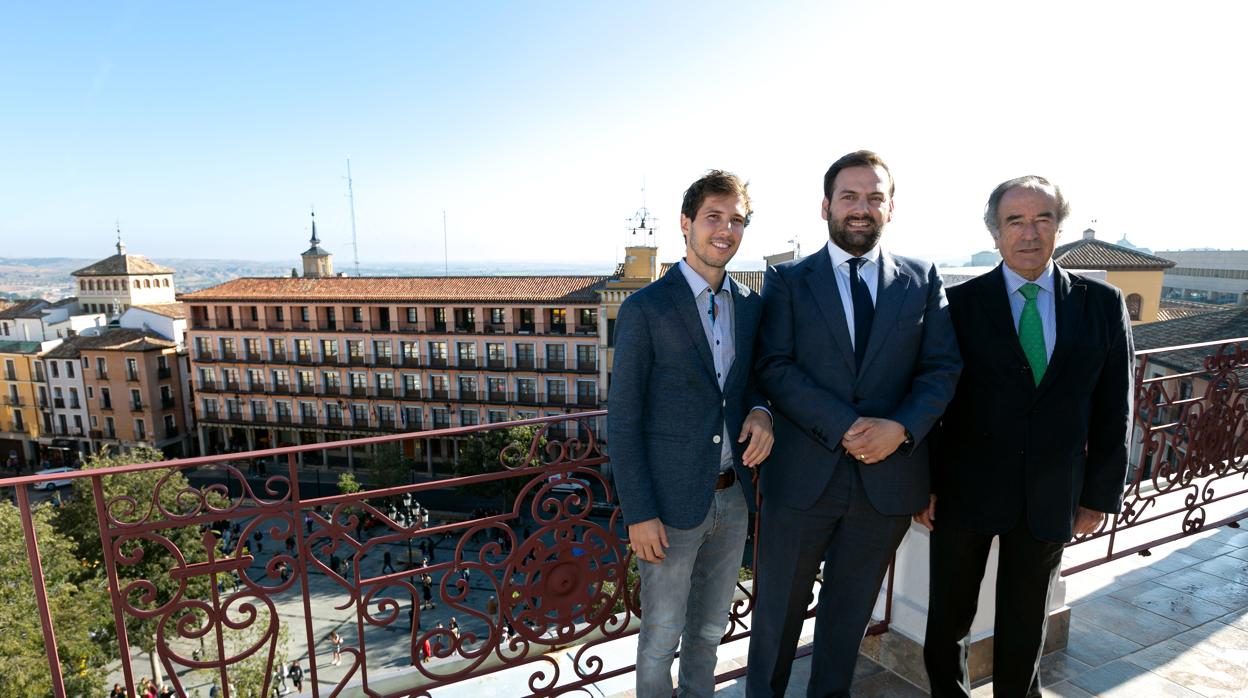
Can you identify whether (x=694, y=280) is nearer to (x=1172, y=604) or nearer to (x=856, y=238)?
(x=856, y=238)

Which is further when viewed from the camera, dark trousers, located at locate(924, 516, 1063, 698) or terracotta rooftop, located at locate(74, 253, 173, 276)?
terracotta rooftop, located at locate(74, 253, 173, 276)

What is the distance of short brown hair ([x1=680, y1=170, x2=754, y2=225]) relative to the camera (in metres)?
2.46

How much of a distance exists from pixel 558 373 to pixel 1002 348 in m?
35.0

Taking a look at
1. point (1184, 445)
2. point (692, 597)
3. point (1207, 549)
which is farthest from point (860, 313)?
point (1207, 549)

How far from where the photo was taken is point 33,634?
1388 cm

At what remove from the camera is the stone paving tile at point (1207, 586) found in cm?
414

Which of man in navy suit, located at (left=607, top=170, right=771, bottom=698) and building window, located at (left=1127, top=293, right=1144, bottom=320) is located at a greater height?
man in navy suit, located at (left=607, top=170, right=771, bottom=698)

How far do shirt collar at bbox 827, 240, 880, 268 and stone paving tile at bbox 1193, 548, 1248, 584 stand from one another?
3.94 m

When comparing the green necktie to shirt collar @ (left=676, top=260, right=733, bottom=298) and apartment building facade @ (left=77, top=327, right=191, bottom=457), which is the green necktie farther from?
apartment building facade @ (left=77, top=327, right=191, bottom=457)

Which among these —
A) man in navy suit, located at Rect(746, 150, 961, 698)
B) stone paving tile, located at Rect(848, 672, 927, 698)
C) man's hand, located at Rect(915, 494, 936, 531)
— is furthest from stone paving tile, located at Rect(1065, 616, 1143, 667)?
man in navy suit, located at Rect(746, 150, 961, 698)

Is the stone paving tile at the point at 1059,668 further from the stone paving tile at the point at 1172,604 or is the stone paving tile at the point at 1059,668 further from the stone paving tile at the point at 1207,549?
the stone paving tile at the point at 1207,549

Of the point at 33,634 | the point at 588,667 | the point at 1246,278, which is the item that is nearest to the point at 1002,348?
the point at 588,667

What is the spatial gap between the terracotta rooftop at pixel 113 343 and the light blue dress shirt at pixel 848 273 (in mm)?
48817

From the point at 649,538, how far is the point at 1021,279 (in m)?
1.87
